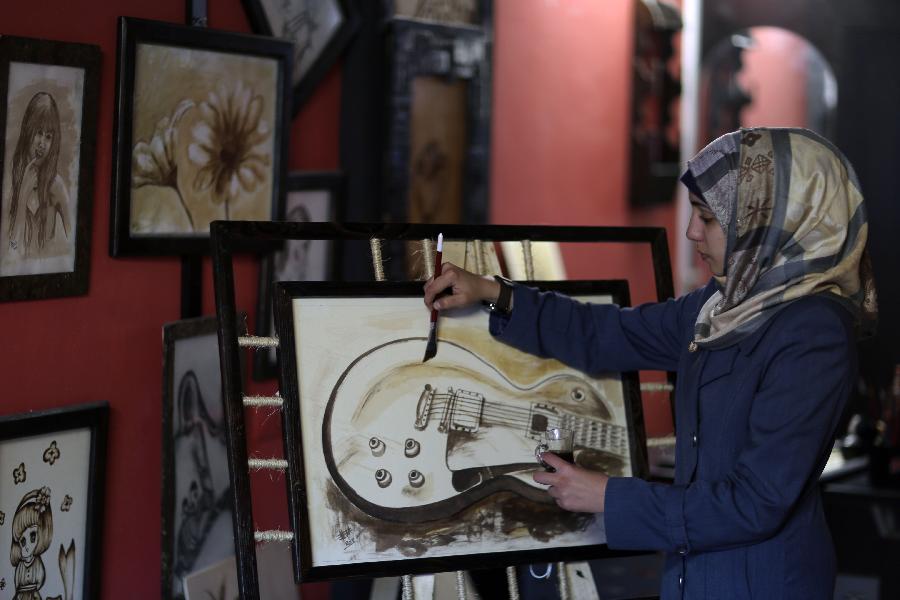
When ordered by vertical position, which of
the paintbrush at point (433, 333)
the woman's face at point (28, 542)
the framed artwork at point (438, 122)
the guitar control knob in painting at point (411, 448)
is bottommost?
the woman's face at point (28, 542)

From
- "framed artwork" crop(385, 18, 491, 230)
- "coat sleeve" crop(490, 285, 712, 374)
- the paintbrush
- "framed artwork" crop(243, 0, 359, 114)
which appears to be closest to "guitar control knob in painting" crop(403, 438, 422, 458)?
the paintbrush

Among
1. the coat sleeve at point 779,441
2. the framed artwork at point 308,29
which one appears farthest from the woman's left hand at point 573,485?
the framed artwork at point 308,29

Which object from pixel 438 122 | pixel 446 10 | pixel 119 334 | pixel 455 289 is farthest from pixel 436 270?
pixel 446 10

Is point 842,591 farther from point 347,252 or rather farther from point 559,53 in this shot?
point 559,53

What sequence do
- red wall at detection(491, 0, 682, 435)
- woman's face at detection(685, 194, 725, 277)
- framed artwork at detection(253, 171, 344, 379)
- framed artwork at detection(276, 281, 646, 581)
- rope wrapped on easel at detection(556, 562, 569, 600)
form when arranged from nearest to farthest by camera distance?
1. woman's face at detection(685, 194, 725, 277)
2. framed artwork at detection(276, 281, 646, 581)
3. rope wrapped on easel at detection(556, 562, 569, 600)
4. framed artwork at detection(253, 171, 344, 379)
5. red wall at detection(491, 0, 682, 435)

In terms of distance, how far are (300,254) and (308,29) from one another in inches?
21.8

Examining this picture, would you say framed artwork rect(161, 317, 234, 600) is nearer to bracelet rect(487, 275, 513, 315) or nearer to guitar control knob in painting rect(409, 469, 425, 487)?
guitar control knob in painting rect(409, 469, 425, 487)

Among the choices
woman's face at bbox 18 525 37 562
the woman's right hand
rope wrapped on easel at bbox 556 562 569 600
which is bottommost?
rope wrapped on easel at bbox 556 562 569 600

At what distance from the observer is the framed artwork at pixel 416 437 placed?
2.05m

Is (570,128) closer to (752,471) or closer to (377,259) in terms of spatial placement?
(377,259)

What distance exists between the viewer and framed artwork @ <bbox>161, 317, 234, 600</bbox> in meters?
2.56

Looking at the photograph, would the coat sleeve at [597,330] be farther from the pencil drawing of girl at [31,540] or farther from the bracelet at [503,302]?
the pencil drawing of girl at [31,540]

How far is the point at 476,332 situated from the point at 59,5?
0.98 metres

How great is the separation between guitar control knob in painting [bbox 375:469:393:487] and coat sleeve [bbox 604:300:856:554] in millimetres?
477
